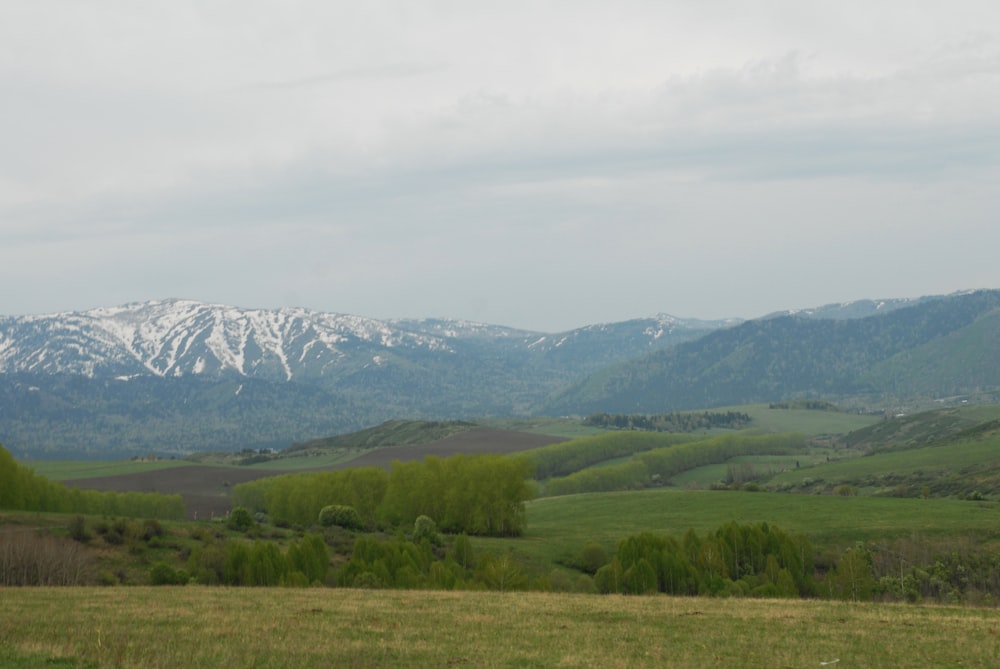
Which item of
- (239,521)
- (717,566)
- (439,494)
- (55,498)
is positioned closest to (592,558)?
(717,566)

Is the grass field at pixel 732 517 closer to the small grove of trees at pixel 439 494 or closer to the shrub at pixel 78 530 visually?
the small grove of trees at pixel 439 494

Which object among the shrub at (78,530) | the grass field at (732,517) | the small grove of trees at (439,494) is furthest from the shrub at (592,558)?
the shrub at (78,530)

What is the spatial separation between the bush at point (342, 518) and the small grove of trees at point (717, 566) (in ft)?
124

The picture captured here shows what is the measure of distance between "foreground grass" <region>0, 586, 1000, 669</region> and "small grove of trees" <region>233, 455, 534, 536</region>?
85.0 meters

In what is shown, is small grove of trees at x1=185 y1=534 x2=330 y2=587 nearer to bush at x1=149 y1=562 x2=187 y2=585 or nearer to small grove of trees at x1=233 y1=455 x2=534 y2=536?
bush at x1=149 y1=562 x2=187 y2=585

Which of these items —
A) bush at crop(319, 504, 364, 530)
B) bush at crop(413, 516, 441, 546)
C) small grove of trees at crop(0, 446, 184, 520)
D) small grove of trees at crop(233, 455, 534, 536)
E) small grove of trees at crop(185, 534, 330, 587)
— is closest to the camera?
small grove of trees at crop(185, 534, 330, 587)

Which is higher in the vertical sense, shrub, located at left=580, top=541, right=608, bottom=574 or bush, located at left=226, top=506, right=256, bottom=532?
bush, located at left=226, top=506, right=256, bottom=532

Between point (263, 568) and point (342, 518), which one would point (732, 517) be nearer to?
point (342, 518)

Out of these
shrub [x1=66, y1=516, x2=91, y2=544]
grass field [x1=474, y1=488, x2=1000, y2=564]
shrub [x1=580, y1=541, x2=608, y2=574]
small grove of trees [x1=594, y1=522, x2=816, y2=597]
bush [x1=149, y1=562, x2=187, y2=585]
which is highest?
shrub [x1=66, y1=516, x2=91, y2=544]

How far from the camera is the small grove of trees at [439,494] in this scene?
438ft

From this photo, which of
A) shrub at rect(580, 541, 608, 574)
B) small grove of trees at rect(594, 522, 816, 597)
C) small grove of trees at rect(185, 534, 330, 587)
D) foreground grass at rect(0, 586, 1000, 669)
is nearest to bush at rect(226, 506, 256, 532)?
small grove of trees at rect(185, 534, 330, 587)

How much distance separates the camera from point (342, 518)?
379ft

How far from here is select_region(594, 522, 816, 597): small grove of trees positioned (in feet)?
248

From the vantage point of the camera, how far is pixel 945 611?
4309cm
